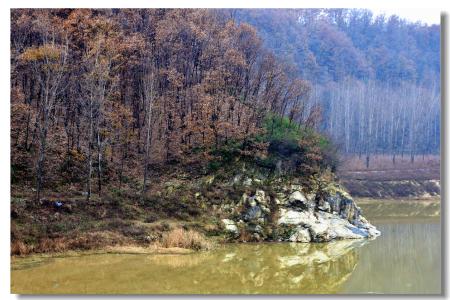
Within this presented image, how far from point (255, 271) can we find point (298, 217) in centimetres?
402

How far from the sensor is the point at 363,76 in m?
14.9

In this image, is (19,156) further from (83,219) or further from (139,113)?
(139,113)

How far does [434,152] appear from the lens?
11602mm

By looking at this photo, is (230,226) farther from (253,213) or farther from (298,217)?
(298,217)

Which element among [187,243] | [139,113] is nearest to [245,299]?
[187,243]

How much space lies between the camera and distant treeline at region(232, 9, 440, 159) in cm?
1259

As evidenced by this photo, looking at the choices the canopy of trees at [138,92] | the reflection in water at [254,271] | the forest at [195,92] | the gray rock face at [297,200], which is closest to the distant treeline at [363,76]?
the forest at [195,92]

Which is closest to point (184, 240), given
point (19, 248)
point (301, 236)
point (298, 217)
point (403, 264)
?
point (301, 236)

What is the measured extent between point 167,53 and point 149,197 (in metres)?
3.90

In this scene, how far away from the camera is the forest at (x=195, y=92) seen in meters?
13.1

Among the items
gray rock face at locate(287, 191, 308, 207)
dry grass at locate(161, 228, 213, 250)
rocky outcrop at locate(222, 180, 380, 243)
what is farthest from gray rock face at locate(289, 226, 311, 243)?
dry grass at locate(161, 228, 213, 250)

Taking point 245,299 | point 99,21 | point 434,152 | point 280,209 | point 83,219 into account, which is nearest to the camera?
point 245,299

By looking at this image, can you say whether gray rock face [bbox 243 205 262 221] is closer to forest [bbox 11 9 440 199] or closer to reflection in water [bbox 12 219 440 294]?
reflection in water [bbox 12 219 440 294]

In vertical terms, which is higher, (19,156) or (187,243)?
(19,156)
